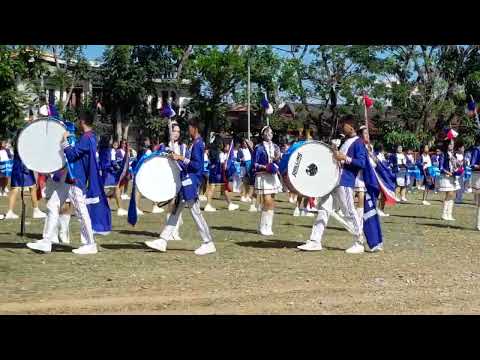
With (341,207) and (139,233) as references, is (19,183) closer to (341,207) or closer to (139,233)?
(139,233)

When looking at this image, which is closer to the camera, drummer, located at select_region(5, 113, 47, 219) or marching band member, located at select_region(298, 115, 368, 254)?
marching band member, located at select_region(298, 115, 368, 254)

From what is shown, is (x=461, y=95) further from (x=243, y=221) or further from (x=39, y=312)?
(x=39, y=312)

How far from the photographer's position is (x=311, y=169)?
34.8 feet

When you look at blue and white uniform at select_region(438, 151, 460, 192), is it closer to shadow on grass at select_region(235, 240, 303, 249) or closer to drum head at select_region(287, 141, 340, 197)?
shadow on grass at select_region(235, 240, 303, 249)

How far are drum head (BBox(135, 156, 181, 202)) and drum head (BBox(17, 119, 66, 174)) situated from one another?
1081 millimetres

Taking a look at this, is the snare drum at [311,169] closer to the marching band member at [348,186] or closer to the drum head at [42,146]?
the marching band member at [348,186]

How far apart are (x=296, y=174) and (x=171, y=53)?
29.7 meters

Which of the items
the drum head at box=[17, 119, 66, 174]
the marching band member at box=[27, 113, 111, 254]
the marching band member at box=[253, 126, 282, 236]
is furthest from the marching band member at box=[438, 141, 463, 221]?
the drum head at box=[17, 119, 66, 174]

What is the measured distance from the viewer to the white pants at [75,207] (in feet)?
33.0

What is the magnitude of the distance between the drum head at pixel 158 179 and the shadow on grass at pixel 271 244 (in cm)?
187

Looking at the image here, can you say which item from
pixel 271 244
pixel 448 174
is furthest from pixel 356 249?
pixel 448 174

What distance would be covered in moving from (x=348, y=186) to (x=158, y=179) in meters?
2.65

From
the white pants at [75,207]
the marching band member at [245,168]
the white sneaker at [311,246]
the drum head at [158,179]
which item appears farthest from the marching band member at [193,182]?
the marching band member at [245,168]

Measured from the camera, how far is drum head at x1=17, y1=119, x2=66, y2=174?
10.1m
